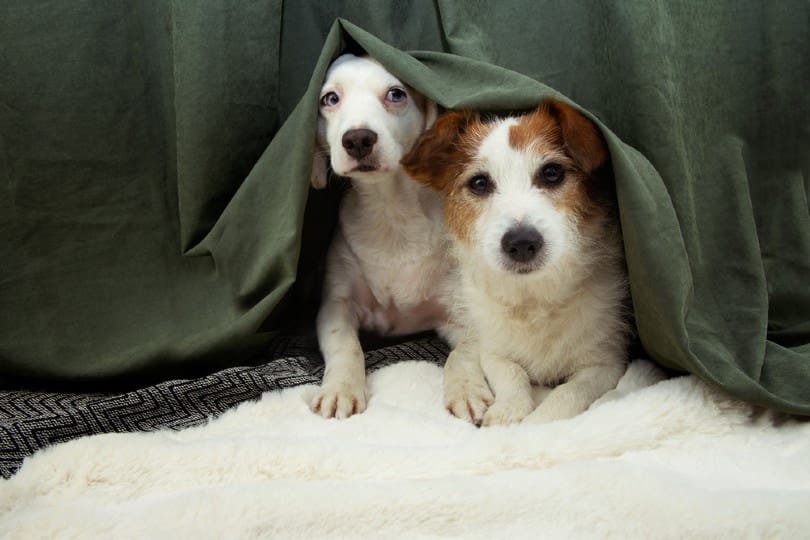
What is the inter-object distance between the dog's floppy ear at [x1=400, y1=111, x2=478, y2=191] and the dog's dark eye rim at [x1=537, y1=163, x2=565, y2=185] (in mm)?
219

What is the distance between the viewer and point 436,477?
61.1 inches

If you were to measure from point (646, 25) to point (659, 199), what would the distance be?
0.45 metres

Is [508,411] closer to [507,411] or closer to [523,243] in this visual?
[507,411]

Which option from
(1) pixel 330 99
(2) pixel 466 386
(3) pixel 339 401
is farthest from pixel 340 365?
(1) pixel 330 99

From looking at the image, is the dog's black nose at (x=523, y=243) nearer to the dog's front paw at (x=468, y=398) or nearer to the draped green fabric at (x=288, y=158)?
the draped green fabric at (x=288, y=158)

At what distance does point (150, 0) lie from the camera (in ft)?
7.53

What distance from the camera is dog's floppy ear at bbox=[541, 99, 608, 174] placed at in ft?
6.02

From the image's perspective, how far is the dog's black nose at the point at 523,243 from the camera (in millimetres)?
1830

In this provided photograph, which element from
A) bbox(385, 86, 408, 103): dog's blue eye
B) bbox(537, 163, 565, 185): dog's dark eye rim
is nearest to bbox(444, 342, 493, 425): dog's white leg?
bbox(537, 163, 565, 185): dog's dark eye rim

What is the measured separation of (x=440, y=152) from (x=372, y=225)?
0.45m

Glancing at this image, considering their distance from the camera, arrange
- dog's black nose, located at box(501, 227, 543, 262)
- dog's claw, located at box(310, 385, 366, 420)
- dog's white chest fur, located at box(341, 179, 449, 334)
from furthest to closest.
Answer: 1. dog's white chest fur, located at box(341, 179, 449, 334)
2. dog's claw, located at box(310, 385, 366, 420)
3. dog's black nose, located at box(501, 227, 543, 262)

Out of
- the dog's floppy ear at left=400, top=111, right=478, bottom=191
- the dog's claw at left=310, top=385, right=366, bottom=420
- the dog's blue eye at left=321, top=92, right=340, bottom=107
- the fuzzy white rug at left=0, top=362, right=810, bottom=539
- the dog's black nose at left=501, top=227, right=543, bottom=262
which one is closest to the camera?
the fuzzy white rug at left=0, top=362, right=810, bottom=539

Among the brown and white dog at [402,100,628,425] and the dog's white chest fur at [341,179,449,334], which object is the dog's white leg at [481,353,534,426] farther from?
the dog's white chest fur at [341,179,449,334]

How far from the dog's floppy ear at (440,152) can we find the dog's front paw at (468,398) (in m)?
0.54
